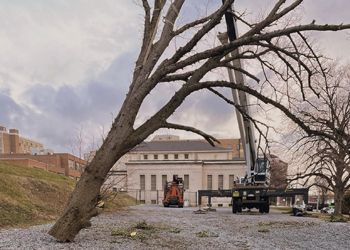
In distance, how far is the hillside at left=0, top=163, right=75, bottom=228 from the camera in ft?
51.2

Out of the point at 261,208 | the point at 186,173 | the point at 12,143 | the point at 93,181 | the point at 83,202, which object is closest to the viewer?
the point at 83,202

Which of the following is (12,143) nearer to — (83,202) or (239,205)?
(239,205)

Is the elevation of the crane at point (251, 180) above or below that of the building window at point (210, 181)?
above

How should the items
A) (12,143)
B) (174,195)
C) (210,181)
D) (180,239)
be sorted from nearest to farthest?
(180,239), (174,195), (210,181), (12,143)

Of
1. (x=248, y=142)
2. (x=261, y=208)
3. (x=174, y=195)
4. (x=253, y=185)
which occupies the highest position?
(x=248, y=142)

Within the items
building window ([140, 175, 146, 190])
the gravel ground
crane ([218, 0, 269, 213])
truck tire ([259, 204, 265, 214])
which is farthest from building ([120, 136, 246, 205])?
the gravel ground

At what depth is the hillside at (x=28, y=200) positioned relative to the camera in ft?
51.2

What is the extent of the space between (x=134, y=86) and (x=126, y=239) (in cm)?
386

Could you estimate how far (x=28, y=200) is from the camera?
62.6 feet

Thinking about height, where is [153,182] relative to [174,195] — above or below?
below

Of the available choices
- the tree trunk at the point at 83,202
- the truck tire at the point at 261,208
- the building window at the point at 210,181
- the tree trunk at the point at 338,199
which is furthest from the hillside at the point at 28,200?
the building window at the point at 210,181

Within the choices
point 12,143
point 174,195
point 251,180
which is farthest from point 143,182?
point 251,180

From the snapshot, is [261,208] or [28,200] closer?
[28,200]

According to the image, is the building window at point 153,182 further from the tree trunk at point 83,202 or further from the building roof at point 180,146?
the tree trunk at point 83,202
